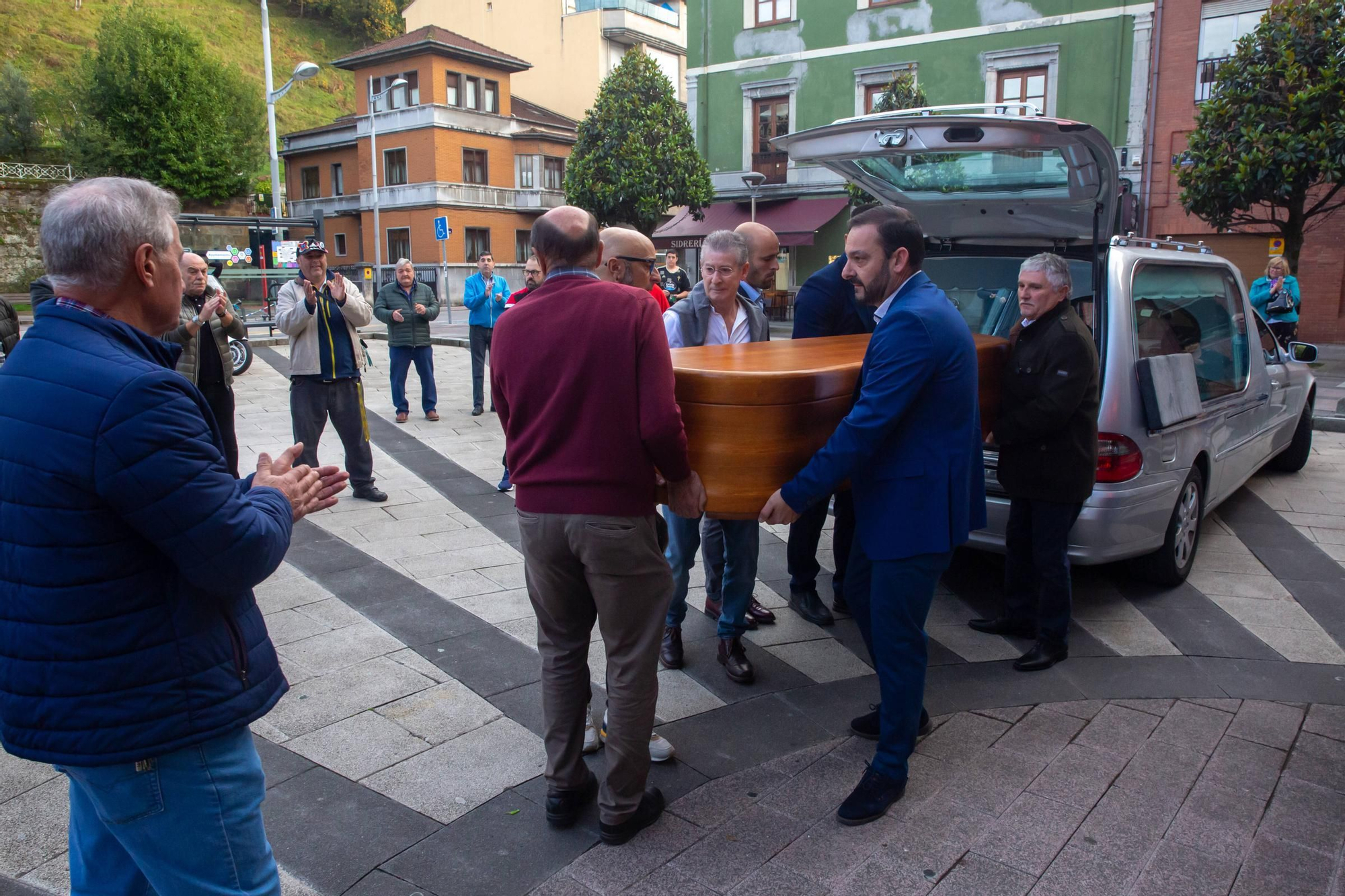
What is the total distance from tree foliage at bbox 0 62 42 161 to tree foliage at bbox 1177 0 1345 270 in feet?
140

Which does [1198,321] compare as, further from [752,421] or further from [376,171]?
[376,171]

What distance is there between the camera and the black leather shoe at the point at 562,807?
2986 millimetres

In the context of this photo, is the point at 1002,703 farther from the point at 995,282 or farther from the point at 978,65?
the point at 978,65

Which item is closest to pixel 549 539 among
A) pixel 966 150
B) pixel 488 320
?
pixel 966 150

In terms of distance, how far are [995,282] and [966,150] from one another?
161cm

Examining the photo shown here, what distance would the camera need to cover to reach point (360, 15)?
64.4m

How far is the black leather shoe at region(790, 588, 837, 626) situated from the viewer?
15.6ft

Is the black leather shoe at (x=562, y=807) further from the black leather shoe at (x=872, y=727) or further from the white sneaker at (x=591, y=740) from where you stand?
the black leather shoe at (x=872, y=727)

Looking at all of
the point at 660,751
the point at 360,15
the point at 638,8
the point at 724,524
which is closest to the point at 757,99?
the point at 638,8

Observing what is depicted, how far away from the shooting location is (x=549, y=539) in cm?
277

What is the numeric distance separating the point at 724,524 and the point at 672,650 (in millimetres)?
610

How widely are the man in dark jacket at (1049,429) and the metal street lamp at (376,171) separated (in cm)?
3338

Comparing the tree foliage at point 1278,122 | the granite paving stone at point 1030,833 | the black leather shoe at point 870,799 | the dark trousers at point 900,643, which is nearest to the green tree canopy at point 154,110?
the tree foliage at point 1278,122

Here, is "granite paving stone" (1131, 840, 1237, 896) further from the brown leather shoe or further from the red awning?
the red awning
